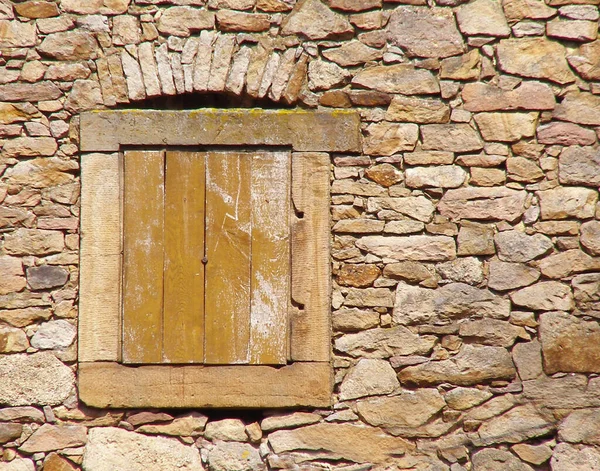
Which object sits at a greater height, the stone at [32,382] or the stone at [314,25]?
the stone at [314,25]

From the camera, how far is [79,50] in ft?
12.1

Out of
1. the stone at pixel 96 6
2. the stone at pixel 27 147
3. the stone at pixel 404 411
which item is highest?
the stone at pixel 96 6

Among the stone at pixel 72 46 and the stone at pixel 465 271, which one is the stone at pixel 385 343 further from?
the stone at pixel 72 46

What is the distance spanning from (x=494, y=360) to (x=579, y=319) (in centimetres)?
49

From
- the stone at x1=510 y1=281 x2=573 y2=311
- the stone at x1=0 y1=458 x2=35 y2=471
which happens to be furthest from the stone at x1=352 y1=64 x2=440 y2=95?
the stone at x1=0 y1=458 x2=35 y2=471

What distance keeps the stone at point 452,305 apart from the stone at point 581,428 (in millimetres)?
642

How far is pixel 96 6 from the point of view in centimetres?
369

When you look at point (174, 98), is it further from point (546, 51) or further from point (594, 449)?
point (594, 449)

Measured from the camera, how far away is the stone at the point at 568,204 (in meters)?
3.61

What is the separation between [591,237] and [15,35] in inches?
127

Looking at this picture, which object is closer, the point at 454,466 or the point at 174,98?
the point at 454,466

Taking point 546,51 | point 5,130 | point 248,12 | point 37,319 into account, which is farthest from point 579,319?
point 5,130

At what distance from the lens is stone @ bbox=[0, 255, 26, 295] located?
3.63 metres

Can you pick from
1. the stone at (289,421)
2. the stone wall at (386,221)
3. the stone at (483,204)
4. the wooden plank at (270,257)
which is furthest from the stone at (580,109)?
Result: the stone at (289,421)
